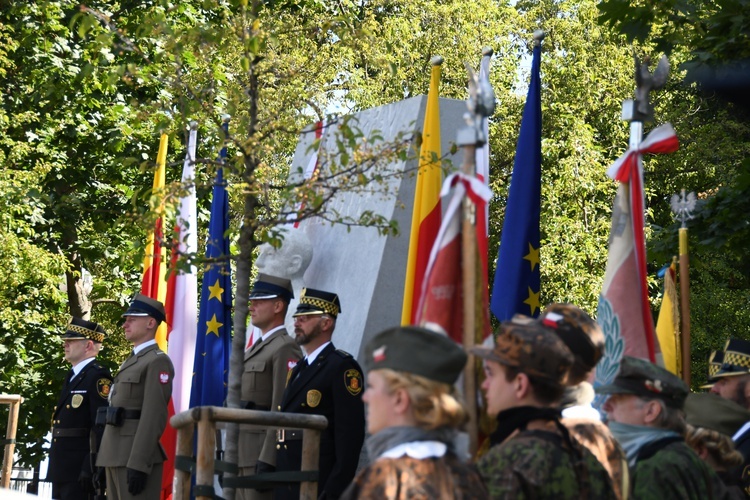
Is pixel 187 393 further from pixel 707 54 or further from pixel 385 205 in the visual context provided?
pixel 707 54

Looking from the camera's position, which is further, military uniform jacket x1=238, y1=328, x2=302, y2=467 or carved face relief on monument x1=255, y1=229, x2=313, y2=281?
carved face relief on monument x1=255, y1=229, x2=313, y2=281

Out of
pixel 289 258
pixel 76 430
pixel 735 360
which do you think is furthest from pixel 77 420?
pixel 735 360

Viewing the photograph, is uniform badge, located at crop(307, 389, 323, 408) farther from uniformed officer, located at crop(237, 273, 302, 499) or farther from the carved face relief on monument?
the carved face relief on monument

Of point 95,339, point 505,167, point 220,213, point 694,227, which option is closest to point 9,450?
point 95,339

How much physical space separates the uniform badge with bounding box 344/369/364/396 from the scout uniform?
3358mm

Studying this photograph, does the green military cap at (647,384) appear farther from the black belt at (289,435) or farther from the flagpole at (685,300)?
the flagpole at (685,300)

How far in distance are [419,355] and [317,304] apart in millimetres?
3804

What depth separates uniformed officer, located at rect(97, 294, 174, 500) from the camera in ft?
27.4

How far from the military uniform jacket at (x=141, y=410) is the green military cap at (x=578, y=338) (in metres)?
4.74

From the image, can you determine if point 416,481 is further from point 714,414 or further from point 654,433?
point 714,414

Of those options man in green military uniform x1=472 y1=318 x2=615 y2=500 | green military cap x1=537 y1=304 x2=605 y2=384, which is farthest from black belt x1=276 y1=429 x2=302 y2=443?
man in green military uniform x1=472 y1=318 x2=615 y2=500

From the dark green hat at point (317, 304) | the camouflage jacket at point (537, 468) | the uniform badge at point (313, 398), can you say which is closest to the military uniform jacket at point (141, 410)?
the dark green hat at point (317, 304)

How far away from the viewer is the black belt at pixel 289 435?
6.82m

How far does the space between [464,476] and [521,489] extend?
0.34 meters
